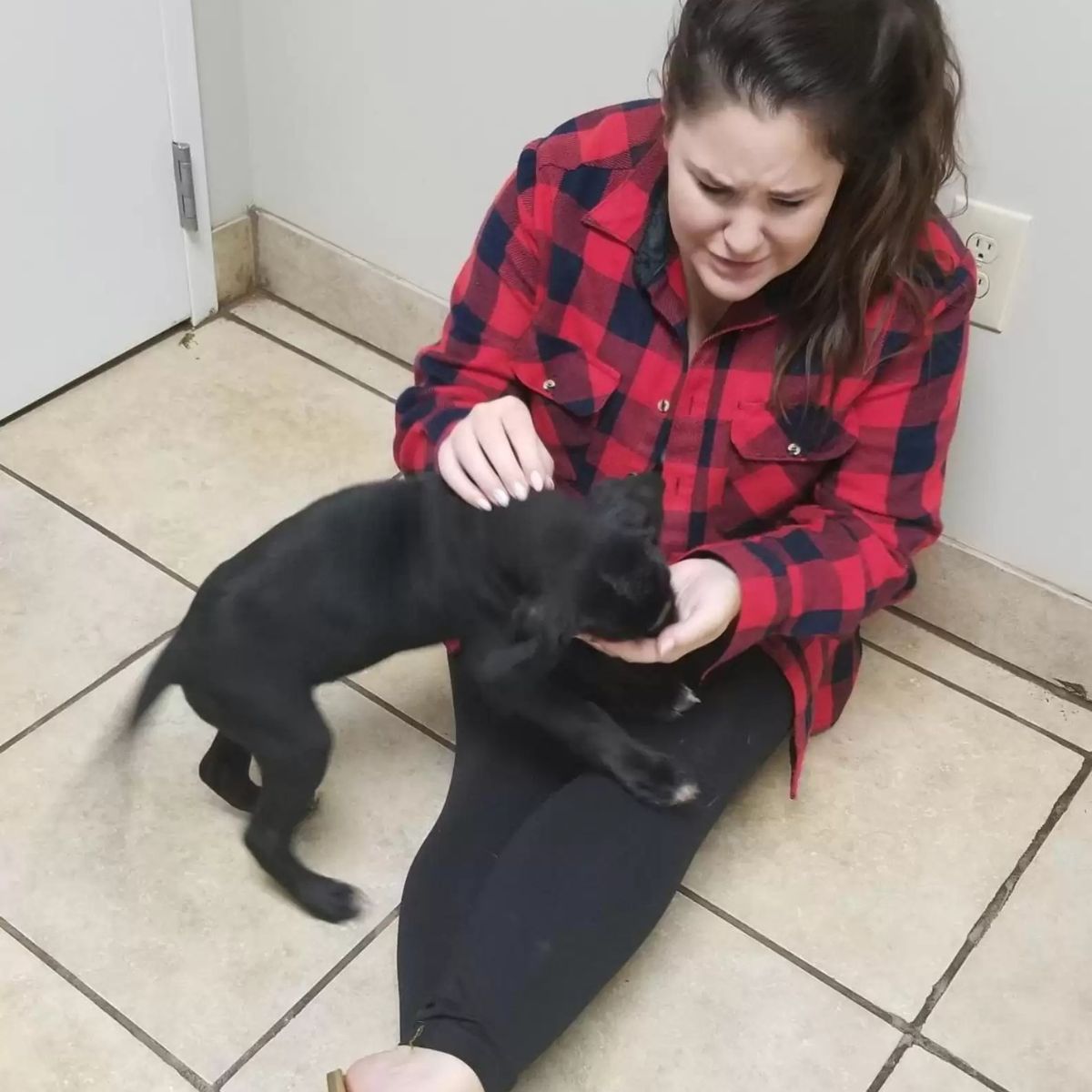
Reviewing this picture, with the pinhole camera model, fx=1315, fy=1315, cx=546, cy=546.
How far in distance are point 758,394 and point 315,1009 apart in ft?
2.19

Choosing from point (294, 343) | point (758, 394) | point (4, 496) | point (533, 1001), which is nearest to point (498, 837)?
point (533, 1001)

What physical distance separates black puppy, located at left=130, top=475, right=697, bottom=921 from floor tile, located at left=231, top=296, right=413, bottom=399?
729 millimetres

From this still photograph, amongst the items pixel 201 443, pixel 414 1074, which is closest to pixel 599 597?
pixel 414 1074

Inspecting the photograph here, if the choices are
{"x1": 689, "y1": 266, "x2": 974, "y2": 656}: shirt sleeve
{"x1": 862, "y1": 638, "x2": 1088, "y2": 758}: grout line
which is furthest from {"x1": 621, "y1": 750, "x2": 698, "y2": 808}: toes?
{"x1": 862, "y1": 638, "x2": 1088, "y2": 758}: grout line

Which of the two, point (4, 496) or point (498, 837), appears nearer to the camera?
point (498, 837)

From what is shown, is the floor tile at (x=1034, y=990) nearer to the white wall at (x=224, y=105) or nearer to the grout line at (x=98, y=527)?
the grout line at (x=98, y=527)

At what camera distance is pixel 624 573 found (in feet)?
3.42

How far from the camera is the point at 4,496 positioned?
1609mm

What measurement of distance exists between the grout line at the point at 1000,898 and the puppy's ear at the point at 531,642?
1.60ft

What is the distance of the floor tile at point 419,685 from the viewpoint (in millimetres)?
1417

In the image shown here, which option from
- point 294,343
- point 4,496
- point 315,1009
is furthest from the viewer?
point 294,343

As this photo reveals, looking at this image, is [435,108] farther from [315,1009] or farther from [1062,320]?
[315,1009]

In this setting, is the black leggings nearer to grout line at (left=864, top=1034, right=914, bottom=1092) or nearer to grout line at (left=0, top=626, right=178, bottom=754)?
grout line at (left=864, top=1034, right=914, bottom=1092)

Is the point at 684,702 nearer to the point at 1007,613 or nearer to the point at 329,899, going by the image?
the point at 329,899
